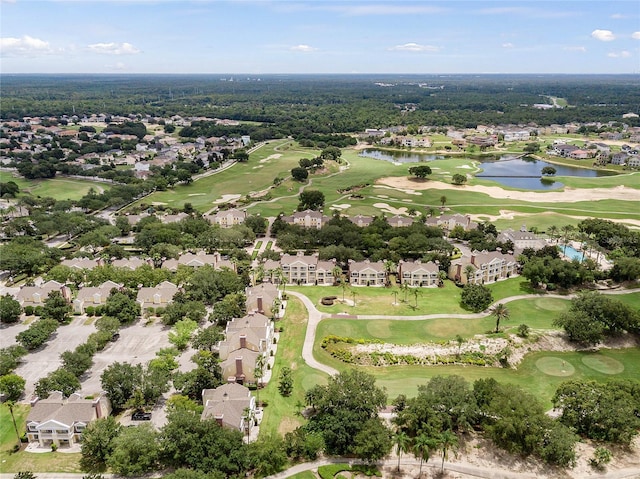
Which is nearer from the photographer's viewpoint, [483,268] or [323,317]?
[323,317]

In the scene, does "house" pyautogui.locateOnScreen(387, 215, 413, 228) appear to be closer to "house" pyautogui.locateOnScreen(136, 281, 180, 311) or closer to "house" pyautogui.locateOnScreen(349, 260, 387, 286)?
"house" pyautogui.locateOnScreen(349, 260, 387, 286)

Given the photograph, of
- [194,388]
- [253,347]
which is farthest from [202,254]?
[194,388]

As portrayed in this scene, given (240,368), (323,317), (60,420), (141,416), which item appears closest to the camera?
(60,420)

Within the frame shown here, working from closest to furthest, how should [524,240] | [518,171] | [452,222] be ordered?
[524,240], [452,222], [518,171]

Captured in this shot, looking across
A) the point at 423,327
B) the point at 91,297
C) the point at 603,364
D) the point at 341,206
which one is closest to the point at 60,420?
the point at 91,297

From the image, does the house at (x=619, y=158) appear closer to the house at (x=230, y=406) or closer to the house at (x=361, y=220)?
the house at (x=361, y=220)

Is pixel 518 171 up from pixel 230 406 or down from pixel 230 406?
up

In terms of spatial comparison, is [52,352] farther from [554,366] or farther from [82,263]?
[554,366]

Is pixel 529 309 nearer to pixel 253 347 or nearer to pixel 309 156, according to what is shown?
pixel 253 347
